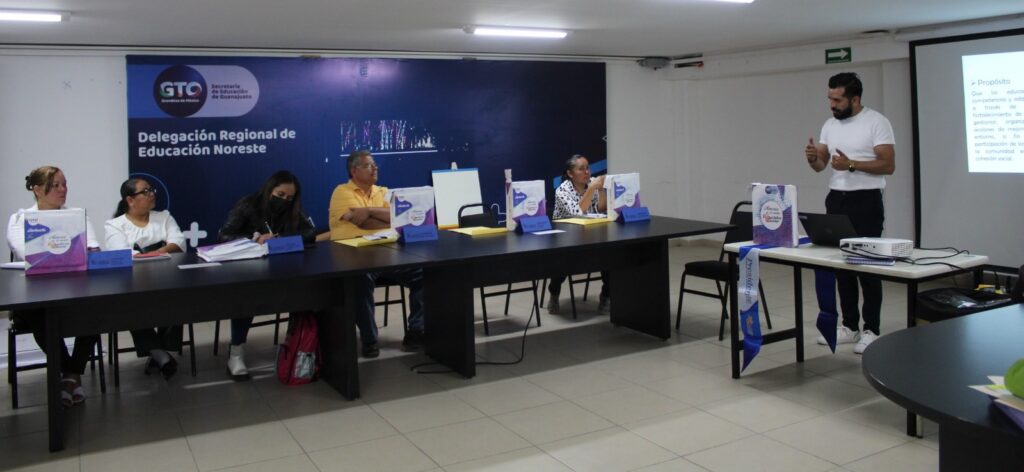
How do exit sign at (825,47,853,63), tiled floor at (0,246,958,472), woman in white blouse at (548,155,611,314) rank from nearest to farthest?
1. tiled floor at (0,246,958,472)
2. woman in white blouse at (548,155,611,314)
3. exit sign at (825,47,853,63)

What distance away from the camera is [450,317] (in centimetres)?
436

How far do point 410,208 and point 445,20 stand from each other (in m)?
1.65

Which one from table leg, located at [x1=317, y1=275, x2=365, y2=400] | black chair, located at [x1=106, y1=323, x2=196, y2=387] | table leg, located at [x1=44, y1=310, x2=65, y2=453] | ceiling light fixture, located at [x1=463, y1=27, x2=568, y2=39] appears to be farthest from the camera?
ceiling light fixture, located at [x1=463, y1=27, x2=568, y2=39]

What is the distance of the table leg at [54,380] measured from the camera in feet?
10.8

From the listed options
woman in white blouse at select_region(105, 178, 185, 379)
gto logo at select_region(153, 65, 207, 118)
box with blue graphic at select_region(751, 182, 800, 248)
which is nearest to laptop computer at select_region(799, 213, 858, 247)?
box with blue graphic at select_region(751, 182, 800, 248)

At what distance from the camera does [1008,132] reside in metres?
5.98

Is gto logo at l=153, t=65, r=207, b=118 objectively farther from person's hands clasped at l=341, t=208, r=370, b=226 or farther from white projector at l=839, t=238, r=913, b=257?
white projector at l=839, t=238, r=913, b=257

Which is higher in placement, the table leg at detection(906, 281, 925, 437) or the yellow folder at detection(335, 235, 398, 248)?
the yellow folder at detection(335, 235, 398, 248)

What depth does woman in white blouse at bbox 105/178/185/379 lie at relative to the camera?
172 inches

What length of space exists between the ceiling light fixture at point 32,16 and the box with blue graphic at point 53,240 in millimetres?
1711

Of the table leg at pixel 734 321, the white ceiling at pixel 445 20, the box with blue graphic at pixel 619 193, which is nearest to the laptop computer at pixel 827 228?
the table leg at pixel 734 321

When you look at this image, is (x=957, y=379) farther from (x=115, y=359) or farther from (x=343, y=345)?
(x=115, y=359)

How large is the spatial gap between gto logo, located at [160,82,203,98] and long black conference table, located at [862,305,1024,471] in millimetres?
5863

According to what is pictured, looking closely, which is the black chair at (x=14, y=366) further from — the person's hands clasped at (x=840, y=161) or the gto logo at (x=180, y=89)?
the person's hands clasped at (x=840, y=161)
